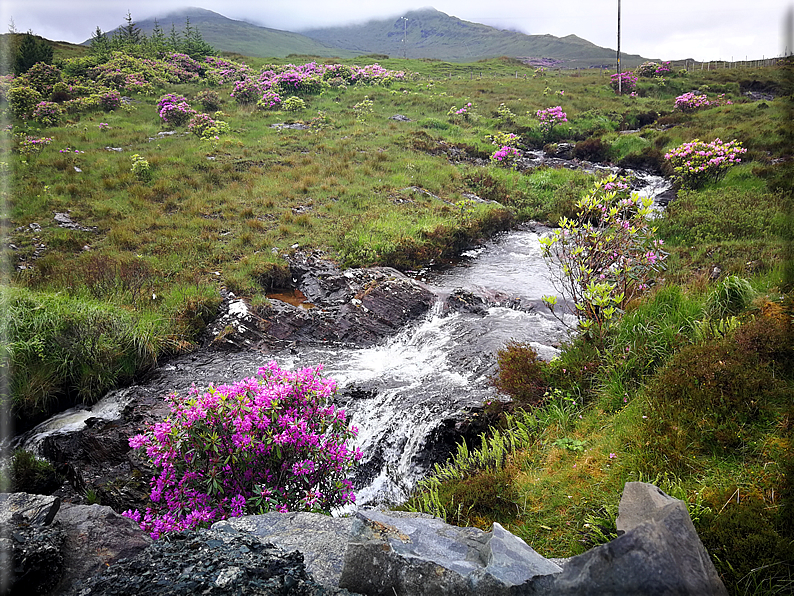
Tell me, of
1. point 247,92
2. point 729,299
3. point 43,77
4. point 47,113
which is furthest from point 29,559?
point 43,77

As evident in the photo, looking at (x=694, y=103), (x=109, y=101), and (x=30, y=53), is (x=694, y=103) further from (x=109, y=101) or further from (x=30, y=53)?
(x=30, y=53)

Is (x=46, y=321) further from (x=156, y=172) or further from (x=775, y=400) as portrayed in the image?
(x=156, y=172)

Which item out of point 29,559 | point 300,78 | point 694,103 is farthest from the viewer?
point 300,78

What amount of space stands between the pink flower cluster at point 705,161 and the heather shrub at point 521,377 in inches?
595

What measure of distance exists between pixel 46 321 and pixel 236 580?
869 cm

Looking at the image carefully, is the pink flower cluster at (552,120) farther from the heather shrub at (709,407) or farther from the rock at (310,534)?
the rock at (310,534)

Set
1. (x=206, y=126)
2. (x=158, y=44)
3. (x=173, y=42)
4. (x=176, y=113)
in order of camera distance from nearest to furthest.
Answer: (x=206, y=126) → (x=176, y=113) → (x=158, y=44) → (x=173, y=42)

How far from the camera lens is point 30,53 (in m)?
32.8

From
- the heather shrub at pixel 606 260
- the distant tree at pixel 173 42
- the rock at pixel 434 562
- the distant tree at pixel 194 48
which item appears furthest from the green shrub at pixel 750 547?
the distant tree at pixel 173 42

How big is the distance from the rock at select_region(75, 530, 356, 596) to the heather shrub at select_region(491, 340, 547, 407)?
450 centimetres

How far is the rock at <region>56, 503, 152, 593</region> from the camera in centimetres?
363

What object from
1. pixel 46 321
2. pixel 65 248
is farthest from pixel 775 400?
pixel 65 248

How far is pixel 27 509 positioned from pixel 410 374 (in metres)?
6.19

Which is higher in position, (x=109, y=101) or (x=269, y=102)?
(x=269, y=102)
